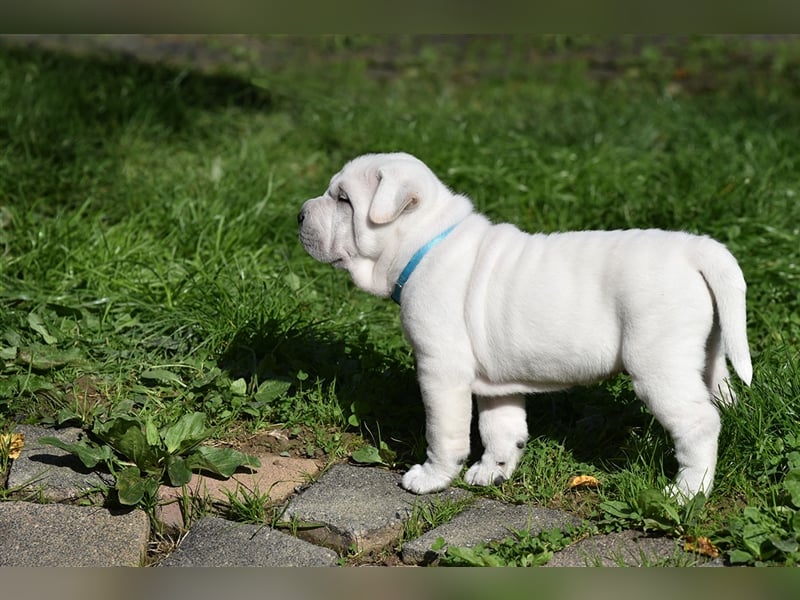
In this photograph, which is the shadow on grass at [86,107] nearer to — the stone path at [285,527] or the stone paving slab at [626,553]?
the stone path at [285,527]

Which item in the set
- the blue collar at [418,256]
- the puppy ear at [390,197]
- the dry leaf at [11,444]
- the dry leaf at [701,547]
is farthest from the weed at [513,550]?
the dry leaf at [11,444]

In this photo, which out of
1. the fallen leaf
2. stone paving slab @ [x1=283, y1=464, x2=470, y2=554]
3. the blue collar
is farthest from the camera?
the fallen leaf

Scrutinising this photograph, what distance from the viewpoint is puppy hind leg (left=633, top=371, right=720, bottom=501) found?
11.0 feet

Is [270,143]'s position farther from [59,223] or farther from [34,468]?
[34,468]

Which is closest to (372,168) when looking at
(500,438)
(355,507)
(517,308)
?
(517,308)

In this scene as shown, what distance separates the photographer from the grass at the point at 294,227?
13.5 ft

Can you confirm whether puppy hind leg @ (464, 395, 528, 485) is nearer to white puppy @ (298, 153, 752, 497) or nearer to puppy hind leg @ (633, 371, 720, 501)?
white puppy @ (298, 153, 752, 497)

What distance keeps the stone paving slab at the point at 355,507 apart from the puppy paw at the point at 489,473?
0.25ft

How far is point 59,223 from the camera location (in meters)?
5.57

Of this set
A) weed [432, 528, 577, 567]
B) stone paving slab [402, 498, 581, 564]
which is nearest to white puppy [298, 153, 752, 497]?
stone paving slab [402, 498, 581, 564]

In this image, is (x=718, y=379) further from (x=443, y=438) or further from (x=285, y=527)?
(x=285, y=527)

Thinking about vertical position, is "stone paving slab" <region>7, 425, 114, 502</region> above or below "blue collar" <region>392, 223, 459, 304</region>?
below

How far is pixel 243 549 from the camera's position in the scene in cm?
343

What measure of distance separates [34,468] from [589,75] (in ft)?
24.8
